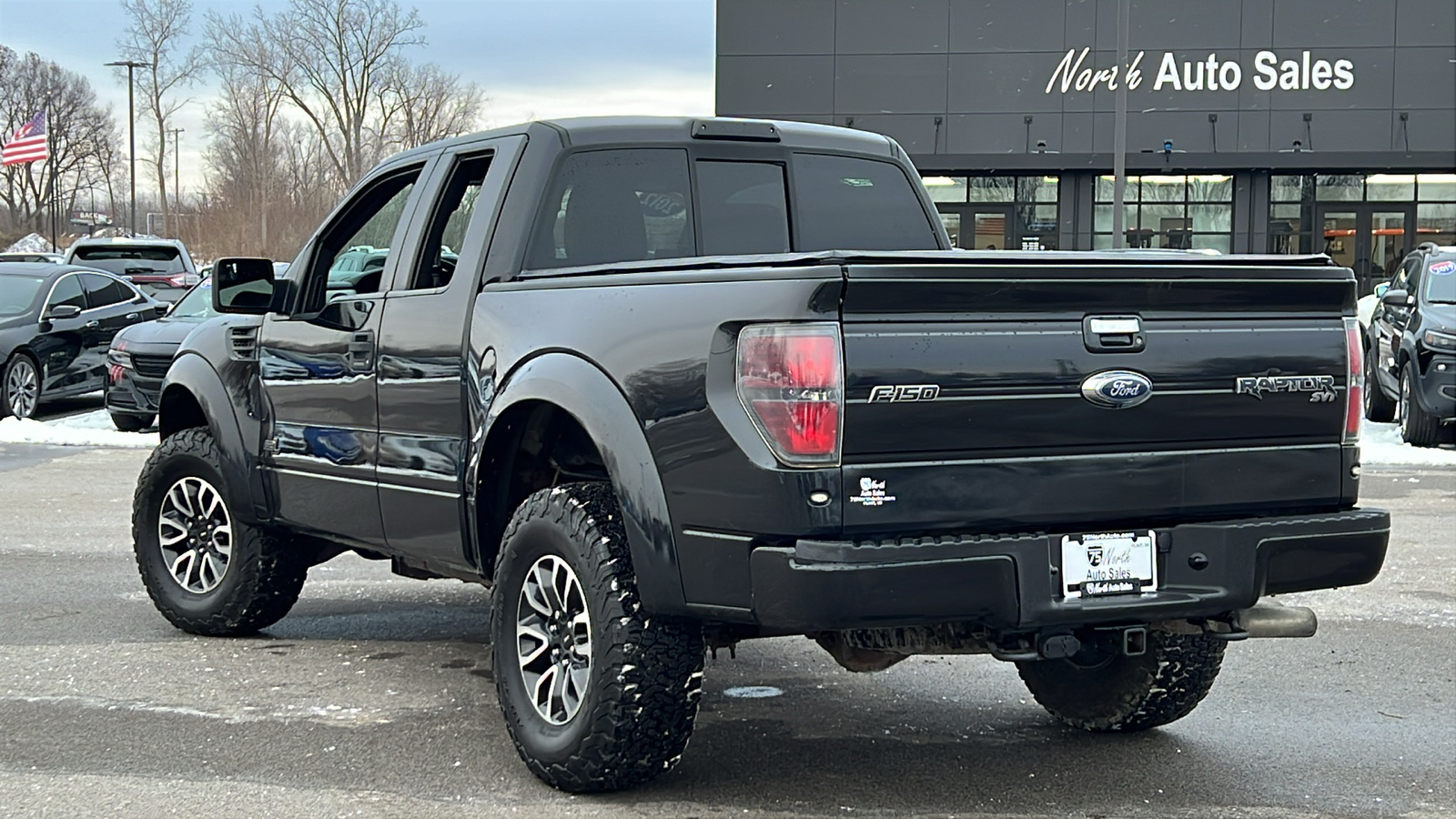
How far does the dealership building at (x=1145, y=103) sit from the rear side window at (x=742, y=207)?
32.8 m

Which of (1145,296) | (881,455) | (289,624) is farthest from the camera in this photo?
(289,624)

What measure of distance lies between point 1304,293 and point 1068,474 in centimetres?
92

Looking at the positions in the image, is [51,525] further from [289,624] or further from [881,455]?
[881,455]

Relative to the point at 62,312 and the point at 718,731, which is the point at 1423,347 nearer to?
the point at 718,731

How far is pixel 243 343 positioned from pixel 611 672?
2794 mm

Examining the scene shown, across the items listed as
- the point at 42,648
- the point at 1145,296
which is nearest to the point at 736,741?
the point at 1145,296

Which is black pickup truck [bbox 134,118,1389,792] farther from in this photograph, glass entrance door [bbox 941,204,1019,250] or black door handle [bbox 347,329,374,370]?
glass entrance door [bbox 941,204,1019,250]

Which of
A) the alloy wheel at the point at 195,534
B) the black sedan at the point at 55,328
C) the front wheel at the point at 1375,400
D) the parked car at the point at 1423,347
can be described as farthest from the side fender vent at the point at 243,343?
the front wheel at the point at 1375,400

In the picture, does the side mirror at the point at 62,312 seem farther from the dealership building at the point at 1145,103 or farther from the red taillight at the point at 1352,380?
the dealership building at the point at 1145,103

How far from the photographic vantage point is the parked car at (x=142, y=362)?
50.8ft

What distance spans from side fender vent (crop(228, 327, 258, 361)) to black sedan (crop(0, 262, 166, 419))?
1128cm

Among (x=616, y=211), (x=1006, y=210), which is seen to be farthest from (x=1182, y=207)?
(x=616, y=211)

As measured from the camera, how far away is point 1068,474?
13.7ft

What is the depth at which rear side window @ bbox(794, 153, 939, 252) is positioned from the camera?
5.96 m
